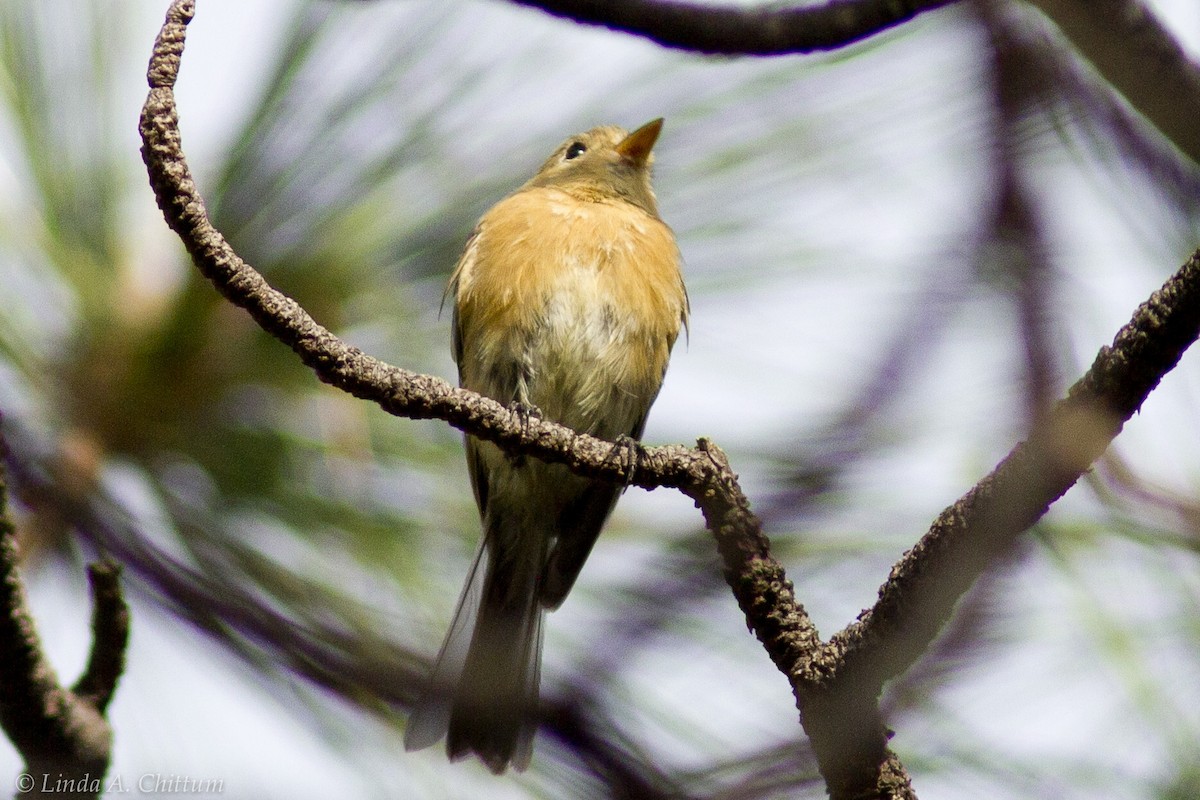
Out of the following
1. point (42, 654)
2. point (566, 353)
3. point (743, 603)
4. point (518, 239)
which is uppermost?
point (518, 239)

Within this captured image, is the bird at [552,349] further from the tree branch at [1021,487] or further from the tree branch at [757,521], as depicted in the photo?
the tree branch at [1021,487]

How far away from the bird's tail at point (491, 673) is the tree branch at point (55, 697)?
1.90 feet

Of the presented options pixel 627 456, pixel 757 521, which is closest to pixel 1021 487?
pixel 757 521

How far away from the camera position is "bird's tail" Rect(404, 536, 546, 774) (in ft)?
8.96

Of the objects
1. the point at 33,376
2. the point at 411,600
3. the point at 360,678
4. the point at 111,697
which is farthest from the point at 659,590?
the point at 33,376

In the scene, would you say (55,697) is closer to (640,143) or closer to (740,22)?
(740,22)

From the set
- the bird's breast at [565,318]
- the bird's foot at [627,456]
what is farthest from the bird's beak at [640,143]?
the bird's foot at [627,456]

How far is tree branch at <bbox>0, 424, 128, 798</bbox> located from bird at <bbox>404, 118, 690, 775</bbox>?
126 cm

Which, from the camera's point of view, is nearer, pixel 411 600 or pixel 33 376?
pixel 33 376

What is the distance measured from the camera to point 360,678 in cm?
238

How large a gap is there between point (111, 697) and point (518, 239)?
1.95m

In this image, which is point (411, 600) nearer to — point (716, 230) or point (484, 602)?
point (484, 602)

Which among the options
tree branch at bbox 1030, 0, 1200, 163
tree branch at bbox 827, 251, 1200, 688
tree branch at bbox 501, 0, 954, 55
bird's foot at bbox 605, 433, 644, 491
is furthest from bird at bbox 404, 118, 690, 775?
tree branch at bbox 827, 251, 1200, 688

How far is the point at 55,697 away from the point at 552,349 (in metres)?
1.86
